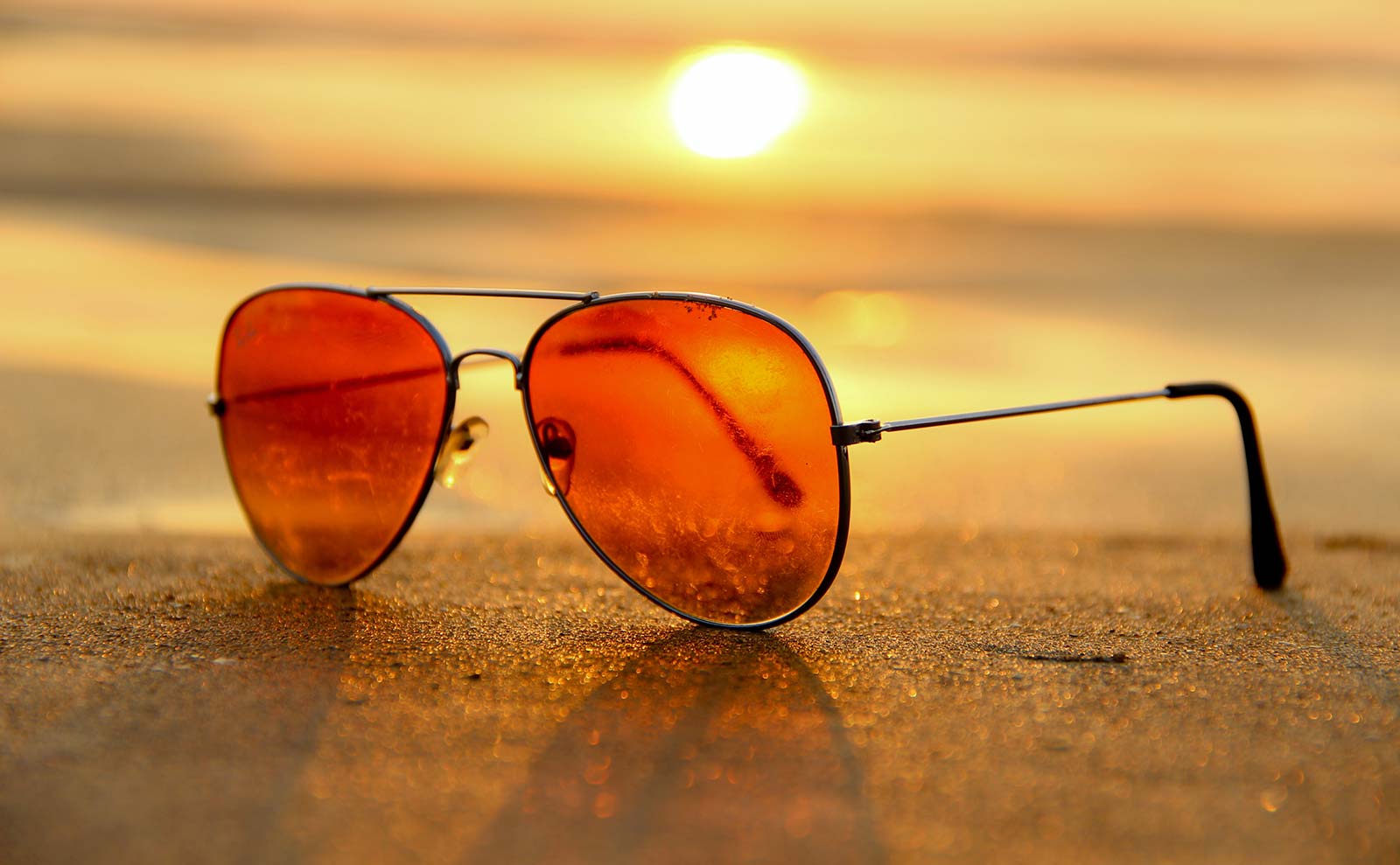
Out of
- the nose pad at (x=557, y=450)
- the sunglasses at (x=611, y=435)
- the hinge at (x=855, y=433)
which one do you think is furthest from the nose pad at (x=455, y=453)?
the hinge at (x=855, y=433)

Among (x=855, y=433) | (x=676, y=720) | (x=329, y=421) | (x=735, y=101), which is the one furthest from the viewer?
(x=735, y=101)

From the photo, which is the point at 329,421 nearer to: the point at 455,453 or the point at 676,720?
the point at 455,453

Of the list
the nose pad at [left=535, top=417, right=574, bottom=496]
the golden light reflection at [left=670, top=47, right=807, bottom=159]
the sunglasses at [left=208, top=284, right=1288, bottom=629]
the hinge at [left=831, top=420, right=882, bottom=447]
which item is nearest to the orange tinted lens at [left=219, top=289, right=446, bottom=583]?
the sunglasses at [left=208, top=284, right=1288, bottom=629]

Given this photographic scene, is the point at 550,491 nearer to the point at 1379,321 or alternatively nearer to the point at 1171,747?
the point at 1171,747

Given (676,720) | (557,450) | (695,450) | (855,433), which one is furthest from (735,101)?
(676,720)

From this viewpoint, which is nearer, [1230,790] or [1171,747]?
[1230,790]

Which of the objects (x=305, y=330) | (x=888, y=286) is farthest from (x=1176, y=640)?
(x=888, y=286)
